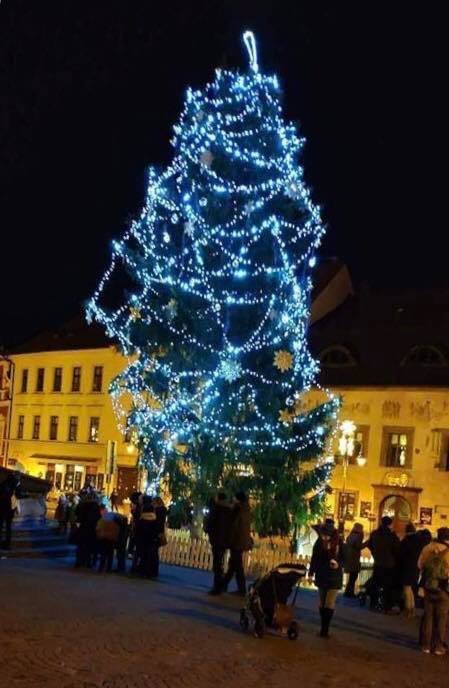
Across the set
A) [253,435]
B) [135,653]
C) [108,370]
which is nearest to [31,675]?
[135,653]

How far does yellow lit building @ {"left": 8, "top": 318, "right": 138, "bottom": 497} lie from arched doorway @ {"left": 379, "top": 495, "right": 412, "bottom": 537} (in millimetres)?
15614

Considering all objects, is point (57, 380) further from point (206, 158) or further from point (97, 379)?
point (206, 158)

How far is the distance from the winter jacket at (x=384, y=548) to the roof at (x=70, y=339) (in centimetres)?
3980

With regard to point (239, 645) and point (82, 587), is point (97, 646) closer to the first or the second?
point (239, 645)

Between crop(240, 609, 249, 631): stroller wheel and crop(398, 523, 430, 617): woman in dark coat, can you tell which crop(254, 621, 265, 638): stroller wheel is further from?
crop(398, 523, 430, 617): woman in dark coat

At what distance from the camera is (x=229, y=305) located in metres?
27.8

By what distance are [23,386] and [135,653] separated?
52879 mm

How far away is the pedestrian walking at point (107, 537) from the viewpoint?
63.3 ft

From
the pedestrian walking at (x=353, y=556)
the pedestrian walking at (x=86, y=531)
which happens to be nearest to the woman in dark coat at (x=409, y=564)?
the pedestrian walking at (x=353, y=556)

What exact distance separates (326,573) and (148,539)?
20.2 ft

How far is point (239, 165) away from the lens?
27828 mm

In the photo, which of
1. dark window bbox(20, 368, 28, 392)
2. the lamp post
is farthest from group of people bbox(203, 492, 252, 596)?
dark window bbox(20, 368, 28, 392)

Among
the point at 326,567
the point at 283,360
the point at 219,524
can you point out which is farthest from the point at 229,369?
the point at 326,567

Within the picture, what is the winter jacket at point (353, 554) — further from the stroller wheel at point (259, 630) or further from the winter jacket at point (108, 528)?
the stroller wheel at point (259, 630)
